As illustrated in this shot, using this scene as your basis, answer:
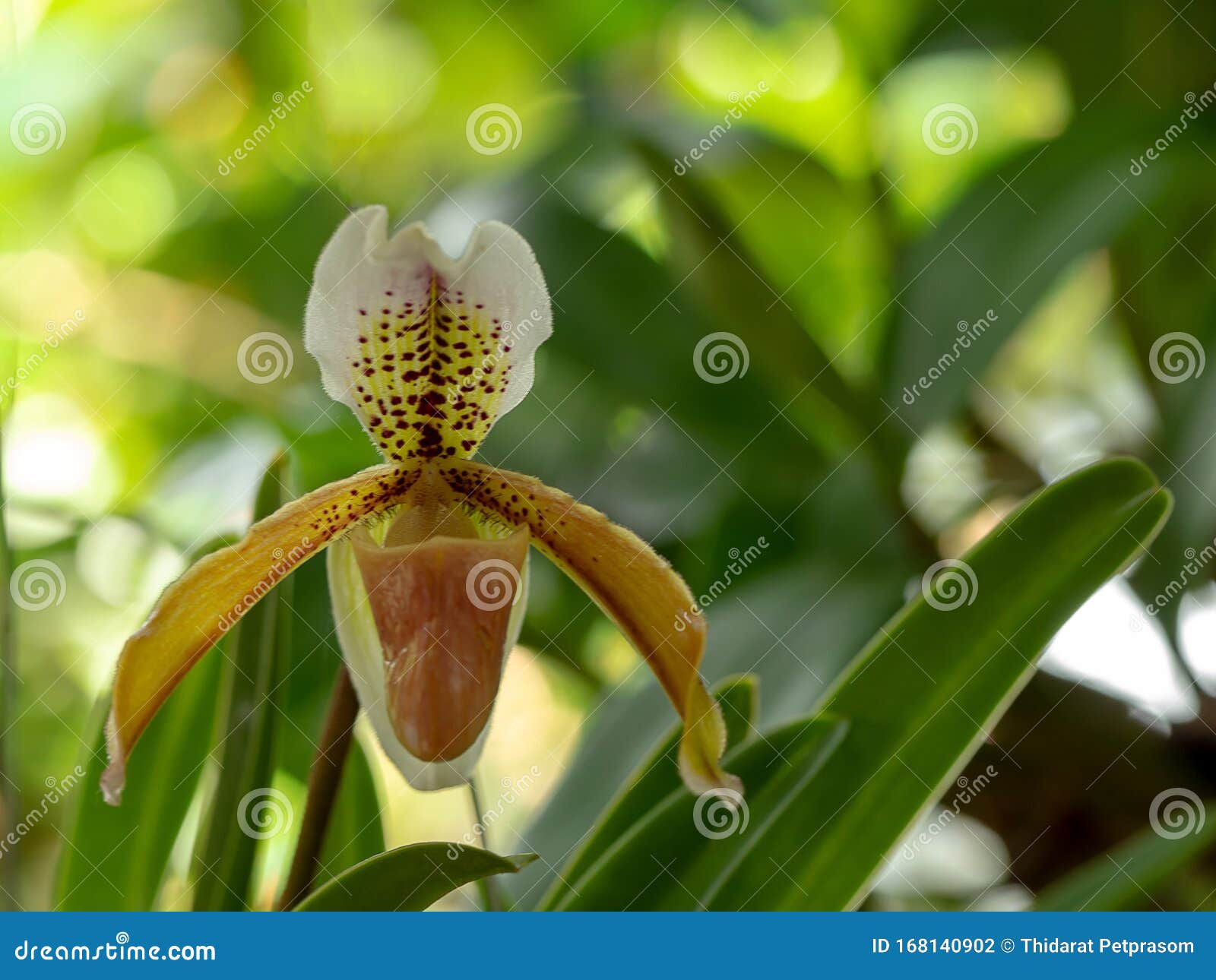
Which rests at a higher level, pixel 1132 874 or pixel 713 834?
pixel 1132 874

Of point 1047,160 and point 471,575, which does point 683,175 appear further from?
point 471,575

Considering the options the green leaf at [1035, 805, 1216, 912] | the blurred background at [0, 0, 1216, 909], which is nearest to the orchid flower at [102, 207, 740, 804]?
the blurred background at [0, 0, 1216, 909]

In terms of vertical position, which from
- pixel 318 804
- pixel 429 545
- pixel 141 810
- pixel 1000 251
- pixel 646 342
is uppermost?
pixel 1000 251

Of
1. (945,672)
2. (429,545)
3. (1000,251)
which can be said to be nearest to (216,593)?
(429,545)

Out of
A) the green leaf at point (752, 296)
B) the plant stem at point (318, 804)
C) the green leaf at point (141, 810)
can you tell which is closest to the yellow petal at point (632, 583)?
the plant stem at point (318, 804)

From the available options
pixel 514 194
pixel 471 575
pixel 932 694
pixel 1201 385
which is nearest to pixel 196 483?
pixel 514 194

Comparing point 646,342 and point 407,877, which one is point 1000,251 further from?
point 407,877

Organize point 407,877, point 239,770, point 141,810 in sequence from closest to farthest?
1. point 407,877
2. point 239,770
3. point 141,810
